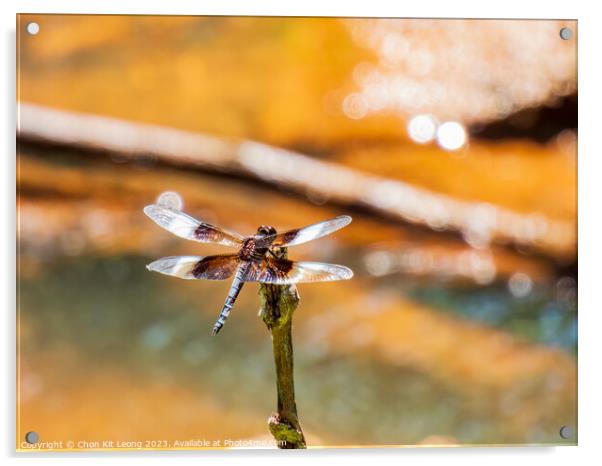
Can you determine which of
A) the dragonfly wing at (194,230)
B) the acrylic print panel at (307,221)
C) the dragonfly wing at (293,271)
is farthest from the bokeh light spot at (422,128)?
the dragonfly wing at (194,230)

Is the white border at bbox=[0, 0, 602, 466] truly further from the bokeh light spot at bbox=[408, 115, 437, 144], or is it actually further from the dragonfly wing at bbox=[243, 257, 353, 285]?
the dragonfly wing at bbox=[243, 257, 353, 285]

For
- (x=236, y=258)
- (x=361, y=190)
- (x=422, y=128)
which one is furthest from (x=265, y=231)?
(x=422, y=128)

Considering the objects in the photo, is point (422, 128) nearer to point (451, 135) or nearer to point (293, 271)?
point (451, 135)

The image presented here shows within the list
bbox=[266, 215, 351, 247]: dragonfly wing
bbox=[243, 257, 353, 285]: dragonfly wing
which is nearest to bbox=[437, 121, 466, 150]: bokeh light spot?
bbox=[266, 215, 351, 247]: dragonfly wing

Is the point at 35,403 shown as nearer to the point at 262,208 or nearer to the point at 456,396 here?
the point at 262,208
